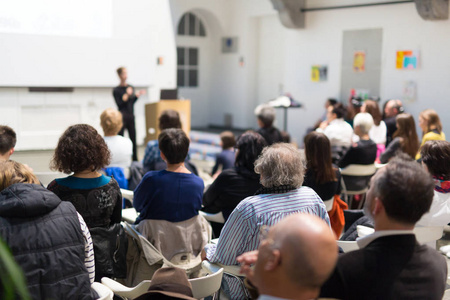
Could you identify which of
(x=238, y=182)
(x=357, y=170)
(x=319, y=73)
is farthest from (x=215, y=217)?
(x=319, y=73)

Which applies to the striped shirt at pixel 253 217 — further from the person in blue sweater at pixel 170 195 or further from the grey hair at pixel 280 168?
the person in blue sweater at pixel 170 195

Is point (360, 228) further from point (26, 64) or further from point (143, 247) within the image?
point (26, 64)

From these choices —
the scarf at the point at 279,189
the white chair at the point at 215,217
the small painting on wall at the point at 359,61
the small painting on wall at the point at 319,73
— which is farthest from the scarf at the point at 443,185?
the small painting on wall at the point at 319,73

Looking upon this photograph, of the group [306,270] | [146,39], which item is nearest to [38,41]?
[146,39]

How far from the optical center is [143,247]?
3035 millimetres

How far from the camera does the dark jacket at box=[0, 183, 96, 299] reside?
2098 mm

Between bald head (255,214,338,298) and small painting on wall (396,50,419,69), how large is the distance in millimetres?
8377

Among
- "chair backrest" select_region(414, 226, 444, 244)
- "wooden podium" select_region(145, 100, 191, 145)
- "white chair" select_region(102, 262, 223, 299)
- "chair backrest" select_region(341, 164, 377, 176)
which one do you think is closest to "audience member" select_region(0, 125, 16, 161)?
"white chair" select_region(102, 262, 223, 299)

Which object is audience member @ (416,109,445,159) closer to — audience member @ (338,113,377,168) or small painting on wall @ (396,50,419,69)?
audience member @ (338,113,377,168)

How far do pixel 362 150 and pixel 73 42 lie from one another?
6273 mm

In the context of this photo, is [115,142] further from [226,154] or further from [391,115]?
[391,115]

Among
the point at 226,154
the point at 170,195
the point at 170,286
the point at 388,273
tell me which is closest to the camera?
the point at 388,273

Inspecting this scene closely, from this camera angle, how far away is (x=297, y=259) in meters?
1.31

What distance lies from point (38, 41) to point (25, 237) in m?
→ 7.93
